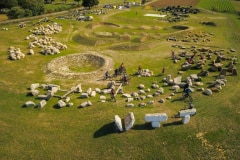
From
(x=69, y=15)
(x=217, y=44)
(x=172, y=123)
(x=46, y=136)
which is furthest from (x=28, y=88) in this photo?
(x=69, y=15)

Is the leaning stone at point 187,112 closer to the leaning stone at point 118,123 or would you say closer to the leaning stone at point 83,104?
the leaning stone at point 118,123

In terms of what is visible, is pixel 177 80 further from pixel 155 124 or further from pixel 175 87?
pixel 155 124

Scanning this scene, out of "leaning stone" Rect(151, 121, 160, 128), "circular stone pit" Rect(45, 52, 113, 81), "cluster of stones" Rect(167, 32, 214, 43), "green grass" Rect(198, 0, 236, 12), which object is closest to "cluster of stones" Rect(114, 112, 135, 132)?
"leaning stone" Rect(151, 121, 160, 128)

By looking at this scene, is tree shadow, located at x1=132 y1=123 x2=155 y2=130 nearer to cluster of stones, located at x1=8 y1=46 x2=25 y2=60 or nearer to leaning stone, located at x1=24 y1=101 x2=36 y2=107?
leaning stone, located at x1=24 y1=101 x2=36 y2=107

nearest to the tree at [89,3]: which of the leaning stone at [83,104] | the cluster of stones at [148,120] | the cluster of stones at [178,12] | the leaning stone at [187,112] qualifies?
the cluster of stones at [178,12]

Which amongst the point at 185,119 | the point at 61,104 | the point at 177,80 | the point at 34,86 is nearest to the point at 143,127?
the point at 185,119

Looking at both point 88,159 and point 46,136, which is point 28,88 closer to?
point 46,136
